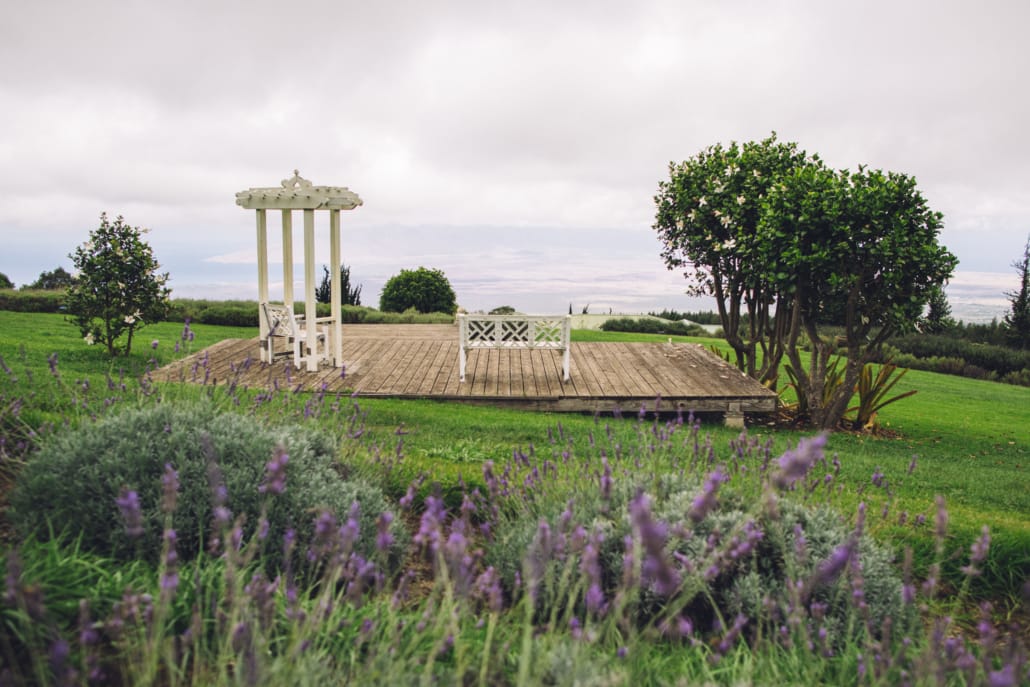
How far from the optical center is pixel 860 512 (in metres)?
2.74

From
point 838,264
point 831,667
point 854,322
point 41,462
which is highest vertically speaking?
point 838,264

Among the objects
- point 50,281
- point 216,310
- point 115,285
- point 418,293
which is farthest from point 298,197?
point 50,281

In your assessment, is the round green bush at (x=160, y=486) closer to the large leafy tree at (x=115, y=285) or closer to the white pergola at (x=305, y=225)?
the white pergola at (x=305, y=225)

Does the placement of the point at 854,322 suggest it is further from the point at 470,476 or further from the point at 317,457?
the point at 317,457

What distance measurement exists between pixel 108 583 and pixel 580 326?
20.1 meters

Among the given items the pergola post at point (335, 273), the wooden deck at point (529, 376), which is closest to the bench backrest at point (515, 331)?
the wooden deck at point (529, 376)

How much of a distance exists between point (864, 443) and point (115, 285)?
10069mm

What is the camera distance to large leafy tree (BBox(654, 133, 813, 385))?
9.88 meters

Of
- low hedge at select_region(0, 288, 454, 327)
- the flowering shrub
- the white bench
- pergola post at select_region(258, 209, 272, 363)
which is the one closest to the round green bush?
the flowering shrub

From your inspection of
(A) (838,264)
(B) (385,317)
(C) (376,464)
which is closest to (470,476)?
(C) (376,464)

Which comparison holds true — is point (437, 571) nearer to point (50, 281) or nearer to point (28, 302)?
point (28, 302)

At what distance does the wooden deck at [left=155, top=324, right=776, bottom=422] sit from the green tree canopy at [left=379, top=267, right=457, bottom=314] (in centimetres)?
1020

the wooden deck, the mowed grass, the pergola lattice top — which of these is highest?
the pergola lattice top

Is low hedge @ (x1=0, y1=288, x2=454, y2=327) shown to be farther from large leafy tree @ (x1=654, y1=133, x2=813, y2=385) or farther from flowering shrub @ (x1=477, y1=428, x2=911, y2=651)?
flowering shrub @ (x1=477, y1=428, x2=911, y2=651)
